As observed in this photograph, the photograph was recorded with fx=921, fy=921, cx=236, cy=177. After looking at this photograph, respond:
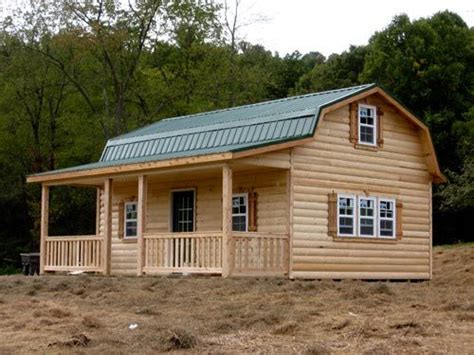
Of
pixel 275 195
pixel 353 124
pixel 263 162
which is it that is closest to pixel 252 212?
pixel 275 195

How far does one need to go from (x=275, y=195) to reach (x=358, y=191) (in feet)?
8.52

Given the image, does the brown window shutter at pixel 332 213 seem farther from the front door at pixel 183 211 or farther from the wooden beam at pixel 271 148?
the front door at pixel 183 211

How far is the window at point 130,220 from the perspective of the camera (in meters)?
26.6

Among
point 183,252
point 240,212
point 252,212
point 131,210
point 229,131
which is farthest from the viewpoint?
point 131,210

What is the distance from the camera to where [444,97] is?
44.8 meters

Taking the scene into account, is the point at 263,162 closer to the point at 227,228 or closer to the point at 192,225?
the point at 227,228

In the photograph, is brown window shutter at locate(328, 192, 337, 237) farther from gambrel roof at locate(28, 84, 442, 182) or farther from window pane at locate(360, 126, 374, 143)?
window pane at locate(360, 126, 374, 143)

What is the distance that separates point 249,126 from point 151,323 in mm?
10465

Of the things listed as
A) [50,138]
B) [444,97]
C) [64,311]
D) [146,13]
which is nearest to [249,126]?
[64,311]

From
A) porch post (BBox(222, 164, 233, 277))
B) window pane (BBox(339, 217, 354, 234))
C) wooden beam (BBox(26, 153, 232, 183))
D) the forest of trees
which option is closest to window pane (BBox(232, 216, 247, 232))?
window pane (BBox(339, 217, 354, 234))

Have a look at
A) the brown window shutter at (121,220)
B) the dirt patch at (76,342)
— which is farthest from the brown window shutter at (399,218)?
the dirt patch at (76,342)

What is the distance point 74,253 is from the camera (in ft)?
84.5

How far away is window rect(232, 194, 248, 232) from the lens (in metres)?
23.2

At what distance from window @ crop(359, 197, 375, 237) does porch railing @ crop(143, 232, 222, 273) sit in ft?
14.8
